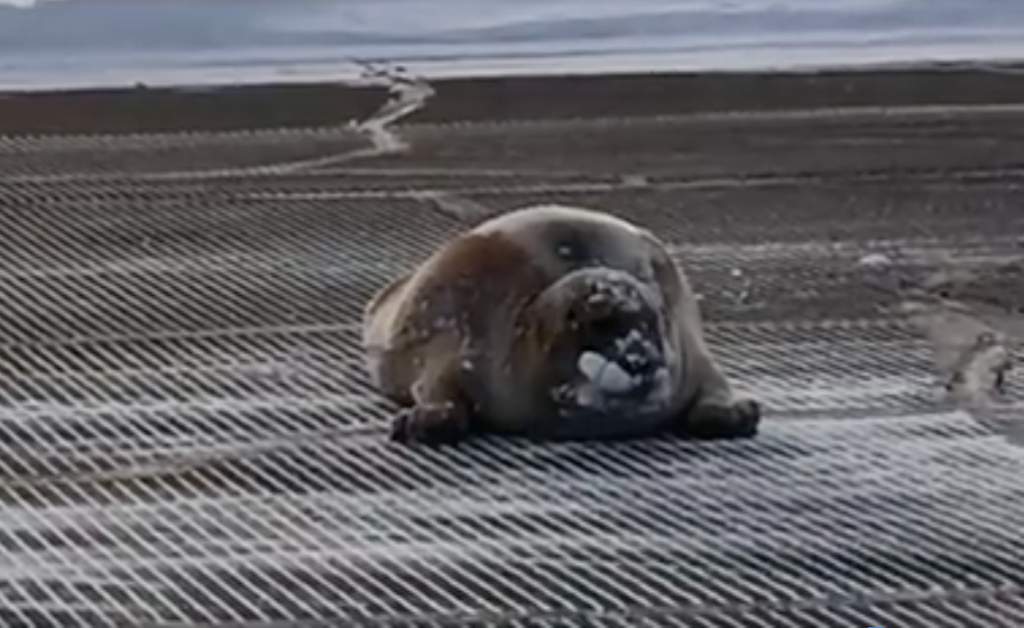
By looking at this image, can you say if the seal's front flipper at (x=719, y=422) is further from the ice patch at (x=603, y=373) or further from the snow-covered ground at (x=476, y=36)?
the snow-covered ground at (x=476, y=36)

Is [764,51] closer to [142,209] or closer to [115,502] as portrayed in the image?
[142,209]

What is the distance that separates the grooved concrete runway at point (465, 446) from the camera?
2061mm

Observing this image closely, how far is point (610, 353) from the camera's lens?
2.39 m

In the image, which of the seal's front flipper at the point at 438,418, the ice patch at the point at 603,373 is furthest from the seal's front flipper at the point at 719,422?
the seal's front flipper at the point at 438,418

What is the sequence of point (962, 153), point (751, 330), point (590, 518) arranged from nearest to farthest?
point (590, 518), point (751, 330), point (962, 153)

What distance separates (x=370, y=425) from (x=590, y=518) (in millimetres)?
360

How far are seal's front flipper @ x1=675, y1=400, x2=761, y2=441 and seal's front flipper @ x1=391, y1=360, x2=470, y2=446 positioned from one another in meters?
0.22

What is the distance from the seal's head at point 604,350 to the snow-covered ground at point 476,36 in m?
2.86

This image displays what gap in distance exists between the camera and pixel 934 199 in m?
3.76

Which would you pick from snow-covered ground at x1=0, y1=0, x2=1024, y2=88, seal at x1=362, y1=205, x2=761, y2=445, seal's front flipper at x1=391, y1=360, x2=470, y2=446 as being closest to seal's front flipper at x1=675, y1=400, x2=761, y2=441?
seal at x1=362, y1=205, x2=761, y2=445

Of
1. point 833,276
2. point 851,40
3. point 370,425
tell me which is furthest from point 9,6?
point 370,425

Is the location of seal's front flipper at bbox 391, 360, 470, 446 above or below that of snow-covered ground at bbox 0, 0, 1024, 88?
A: above

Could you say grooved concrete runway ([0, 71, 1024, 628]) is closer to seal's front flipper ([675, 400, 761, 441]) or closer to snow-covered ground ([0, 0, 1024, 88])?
seal's front flipper ([675, 400, 761, 441])

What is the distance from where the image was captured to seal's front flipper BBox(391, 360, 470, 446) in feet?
8.03
